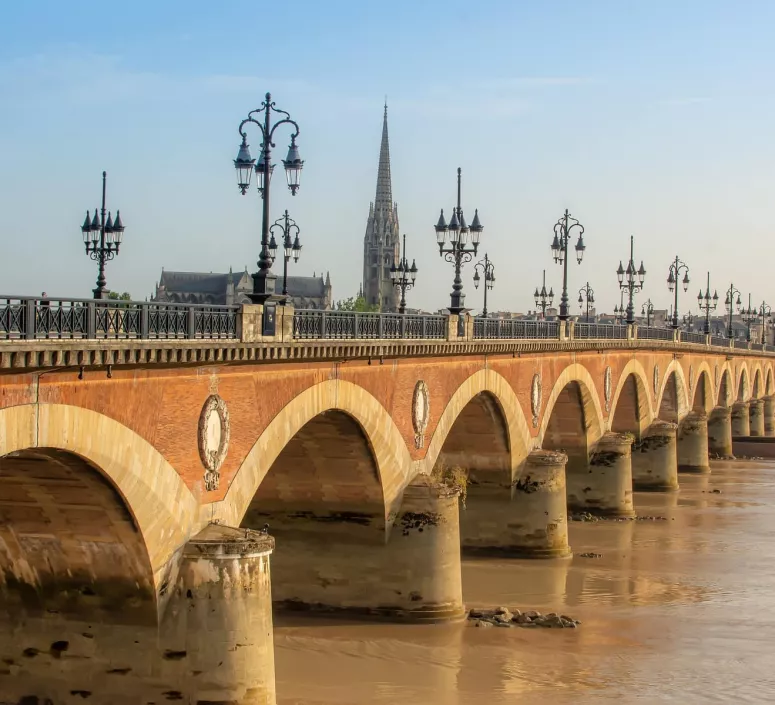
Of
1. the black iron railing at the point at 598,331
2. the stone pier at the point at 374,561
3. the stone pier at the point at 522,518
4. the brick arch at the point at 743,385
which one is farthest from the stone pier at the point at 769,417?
the stone pier at the point at 374,561

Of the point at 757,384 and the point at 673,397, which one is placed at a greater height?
the point at 673,397

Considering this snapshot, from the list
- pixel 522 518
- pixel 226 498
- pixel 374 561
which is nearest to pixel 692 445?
pixel 522 518

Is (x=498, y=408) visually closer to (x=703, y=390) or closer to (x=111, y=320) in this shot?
(x=111, y=320)

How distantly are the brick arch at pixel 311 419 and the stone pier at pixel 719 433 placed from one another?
44.6 metres

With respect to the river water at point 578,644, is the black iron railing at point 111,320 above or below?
above

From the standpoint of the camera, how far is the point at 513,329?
117 ft

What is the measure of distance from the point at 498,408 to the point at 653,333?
26362mm

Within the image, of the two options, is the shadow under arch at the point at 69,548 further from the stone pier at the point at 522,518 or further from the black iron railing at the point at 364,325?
the stone pier at the point at 522,518

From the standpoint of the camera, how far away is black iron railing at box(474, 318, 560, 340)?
3269 centimetres

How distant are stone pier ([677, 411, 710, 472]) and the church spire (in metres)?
81.0

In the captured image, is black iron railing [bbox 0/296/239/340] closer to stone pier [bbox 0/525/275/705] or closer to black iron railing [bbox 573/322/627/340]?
stone pier [bbox 0/525/275/705]

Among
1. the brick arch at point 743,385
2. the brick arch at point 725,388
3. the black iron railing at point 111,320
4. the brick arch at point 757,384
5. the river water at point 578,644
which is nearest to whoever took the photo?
the black iron railing at point 111,320

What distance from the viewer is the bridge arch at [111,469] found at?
15.1 m

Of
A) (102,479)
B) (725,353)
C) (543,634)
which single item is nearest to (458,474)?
(543,634)
